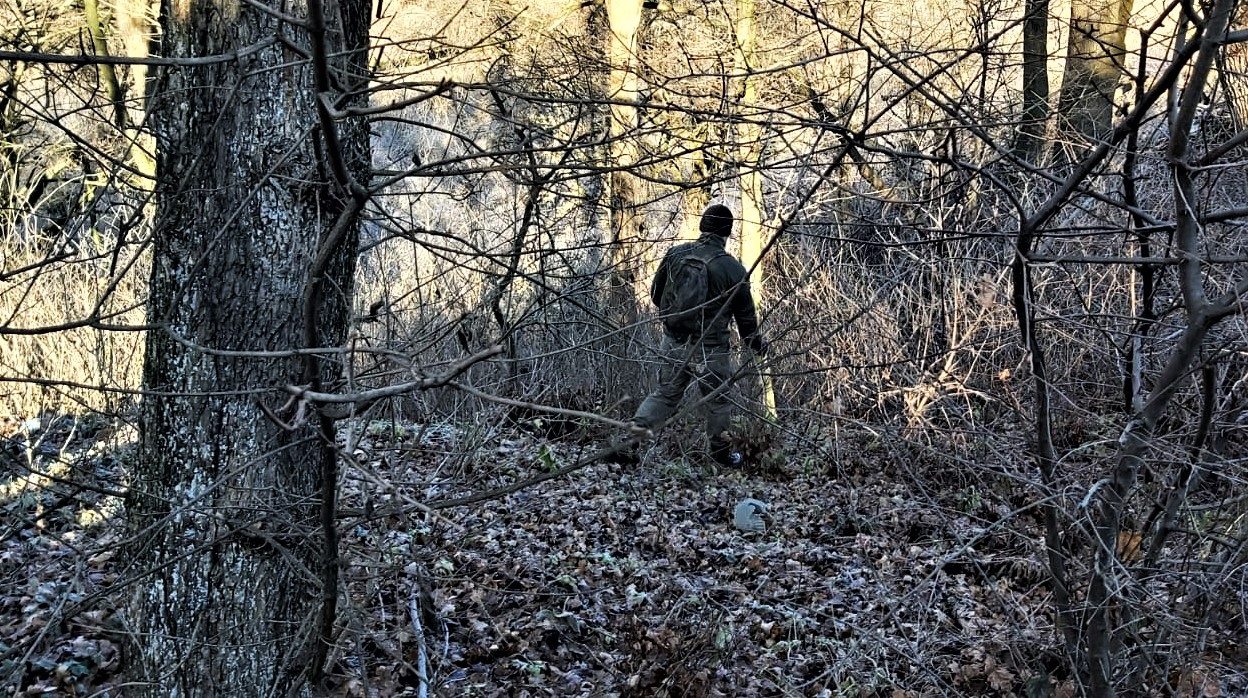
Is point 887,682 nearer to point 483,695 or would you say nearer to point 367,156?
point 483,695

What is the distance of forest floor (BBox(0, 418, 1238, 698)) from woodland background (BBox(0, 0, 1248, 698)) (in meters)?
A: 0.03

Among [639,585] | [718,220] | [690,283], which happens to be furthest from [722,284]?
[639,585]

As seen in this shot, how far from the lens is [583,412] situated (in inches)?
51.3

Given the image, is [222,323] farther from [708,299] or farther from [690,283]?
[708,299]

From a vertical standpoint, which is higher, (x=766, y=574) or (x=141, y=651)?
(x=141, y=651)

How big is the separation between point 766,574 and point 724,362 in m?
2.35

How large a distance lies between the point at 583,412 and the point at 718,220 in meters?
6.49

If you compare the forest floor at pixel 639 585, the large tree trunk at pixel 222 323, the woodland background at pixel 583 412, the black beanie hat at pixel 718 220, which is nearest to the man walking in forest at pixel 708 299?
the black beanie hat at pixel 718 220

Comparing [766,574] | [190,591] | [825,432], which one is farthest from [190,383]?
[825,432]

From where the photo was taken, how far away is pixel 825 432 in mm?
7832

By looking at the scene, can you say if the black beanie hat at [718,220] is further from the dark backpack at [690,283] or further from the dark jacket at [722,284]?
the dark backpack at [690,283]

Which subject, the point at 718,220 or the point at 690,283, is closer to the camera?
the point at 690,283

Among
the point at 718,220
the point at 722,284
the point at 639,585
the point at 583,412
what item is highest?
the point at 718,220

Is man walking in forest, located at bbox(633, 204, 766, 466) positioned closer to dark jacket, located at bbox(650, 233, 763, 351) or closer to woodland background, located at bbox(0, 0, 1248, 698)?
dark jacket, located at bbox(650, 233, 763, 351)
